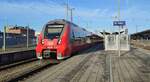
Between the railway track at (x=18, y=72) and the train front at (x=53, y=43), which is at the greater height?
the train front at (x=53, y=43)

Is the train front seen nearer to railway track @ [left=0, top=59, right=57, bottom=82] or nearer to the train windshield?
the train windshield

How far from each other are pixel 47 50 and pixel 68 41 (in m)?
1.87

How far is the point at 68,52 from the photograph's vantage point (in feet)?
78.5

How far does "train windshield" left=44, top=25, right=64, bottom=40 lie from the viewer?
23391 mm

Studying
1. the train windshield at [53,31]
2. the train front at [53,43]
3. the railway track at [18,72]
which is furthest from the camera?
the train windshield at [53,31]

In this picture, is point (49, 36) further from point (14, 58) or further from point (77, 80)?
point (77, 80)

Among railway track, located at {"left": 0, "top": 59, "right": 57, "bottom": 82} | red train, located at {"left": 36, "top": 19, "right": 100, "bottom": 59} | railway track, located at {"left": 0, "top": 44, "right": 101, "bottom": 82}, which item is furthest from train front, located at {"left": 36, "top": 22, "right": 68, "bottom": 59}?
railway track, located at {"left": 0, "top": 59, "right": 57, "bottom": 82}

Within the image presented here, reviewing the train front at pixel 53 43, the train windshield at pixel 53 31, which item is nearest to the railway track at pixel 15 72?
the train front at pixel 53 43

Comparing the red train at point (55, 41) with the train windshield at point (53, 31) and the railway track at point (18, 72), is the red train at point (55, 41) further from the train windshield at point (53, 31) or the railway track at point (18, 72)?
the railway track at point (18, 72)

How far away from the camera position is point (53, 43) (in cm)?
2311

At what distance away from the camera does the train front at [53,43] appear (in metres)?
22.9

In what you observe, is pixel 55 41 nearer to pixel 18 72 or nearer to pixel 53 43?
pixel 53 43

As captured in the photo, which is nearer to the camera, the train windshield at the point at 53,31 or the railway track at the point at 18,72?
the railway track at the point at 18,72

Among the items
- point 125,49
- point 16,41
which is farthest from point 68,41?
point 16,41
